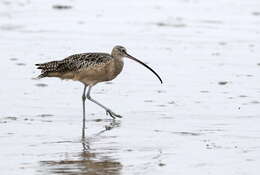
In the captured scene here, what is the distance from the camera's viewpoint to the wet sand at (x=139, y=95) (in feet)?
27.2

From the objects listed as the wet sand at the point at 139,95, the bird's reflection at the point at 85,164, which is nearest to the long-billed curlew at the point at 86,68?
the wet sand at the point at 139,95

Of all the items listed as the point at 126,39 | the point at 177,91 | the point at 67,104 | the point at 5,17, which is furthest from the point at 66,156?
the point at 5,17

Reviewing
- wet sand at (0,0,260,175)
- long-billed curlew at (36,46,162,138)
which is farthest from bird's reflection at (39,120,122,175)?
long-billed curlew at (36,46,162,138)

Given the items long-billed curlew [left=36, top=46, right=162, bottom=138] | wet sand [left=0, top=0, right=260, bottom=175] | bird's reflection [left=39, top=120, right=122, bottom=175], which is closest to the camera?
bird's reflection [left=39, top=120, right=122, bottom=175]

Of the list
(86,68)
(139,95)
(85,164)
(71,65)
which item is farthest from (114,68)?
(85,164)

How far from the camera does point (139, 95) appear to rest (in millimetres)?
11734

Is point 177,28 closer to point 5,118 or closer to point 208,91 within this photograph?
point 208,91

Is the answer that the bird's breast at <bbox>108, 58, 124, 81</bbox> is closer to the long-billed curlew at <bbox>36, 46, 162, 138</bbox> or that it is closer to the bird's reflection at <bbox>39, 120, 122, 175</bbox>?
the long-billed curlew at <bbox>36, 46, 162, 138</bbox>

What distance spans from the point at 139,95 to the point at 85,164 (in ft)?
12.3

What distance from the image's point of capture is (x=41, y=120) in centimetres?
1014

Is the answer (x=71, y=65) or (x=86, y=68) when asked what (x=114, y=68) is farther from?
(x=71, y=65)

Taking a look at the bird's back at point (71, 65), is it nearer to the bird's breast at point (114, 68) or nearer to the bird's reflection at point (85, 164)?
the bird's breast at point (114, 68)

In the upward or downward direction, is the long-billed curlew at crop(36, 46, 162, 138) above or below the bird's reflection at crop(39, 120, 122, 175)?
above

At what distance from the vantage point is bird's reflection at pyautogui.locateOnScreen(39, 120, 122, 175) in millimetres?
7785
